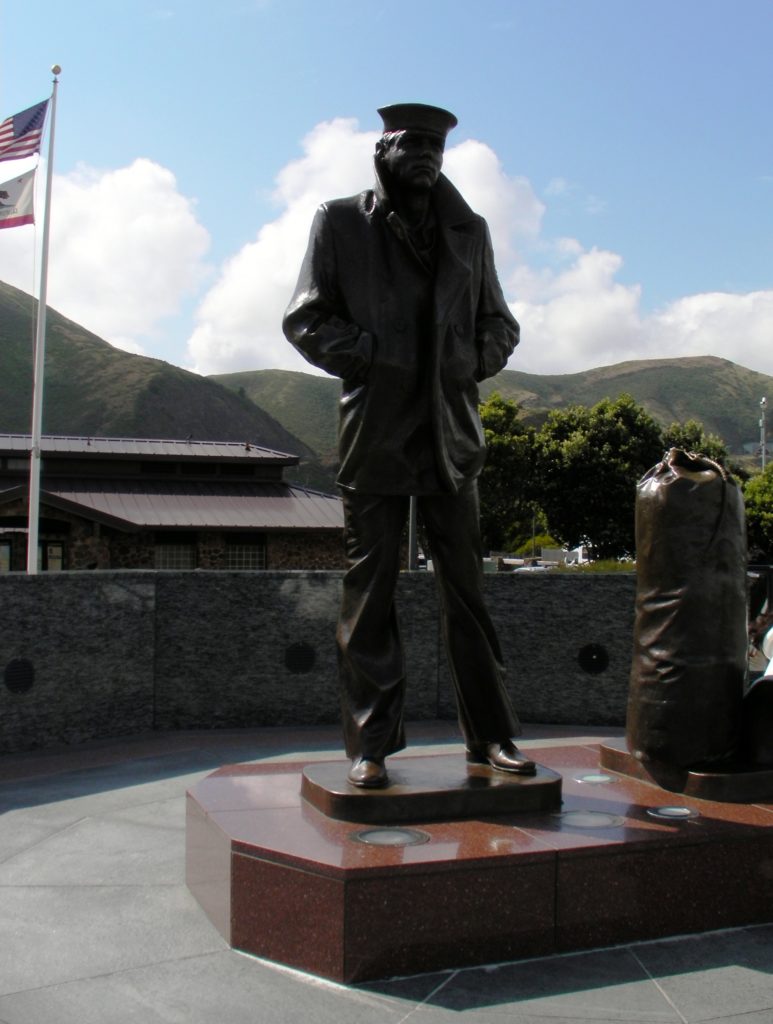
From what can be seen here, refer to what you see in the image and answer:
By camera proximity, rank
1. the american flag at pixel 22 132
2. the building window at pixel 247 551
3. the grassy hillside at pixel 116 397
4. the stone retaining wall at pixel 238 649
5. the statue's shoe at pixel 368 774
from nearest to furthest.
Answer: the statue's shoe at pixel 368 774, the stone retaining wall at pixel 238 649, the american flag at pixel 22 132, the building window at pixel 247 551, the grassy hillside at pixel 116 397

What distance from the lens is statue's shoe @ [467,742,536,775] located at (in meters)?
4.37

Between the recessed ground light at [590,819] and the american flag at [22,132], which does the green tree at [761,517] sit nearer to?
the american flag at [22,132]

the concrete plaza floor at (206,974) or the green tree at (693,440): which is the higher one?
the green tree at (693,440)

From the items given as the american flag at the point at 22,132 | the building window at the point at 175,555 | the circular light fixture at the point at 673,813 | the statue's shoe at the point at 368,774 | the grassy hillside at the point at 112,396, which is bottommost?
the circular light fixture at the point at 673,813

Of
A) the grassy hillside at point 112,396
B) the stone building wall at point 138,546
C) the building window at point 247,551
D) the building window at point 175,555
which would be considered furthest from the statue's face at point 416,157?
the grassy hillside at point 112,396

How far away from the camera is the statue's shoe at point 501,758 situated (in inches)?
172

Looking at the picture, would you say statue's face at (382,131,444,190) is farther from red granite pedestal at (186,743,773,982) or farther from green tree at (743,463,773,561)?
green tree at (743,463,773,561)

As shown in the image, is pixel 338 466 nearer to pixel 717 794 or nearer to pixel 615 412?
pixel 717 794

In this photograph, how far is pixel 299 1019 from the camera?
311 cm

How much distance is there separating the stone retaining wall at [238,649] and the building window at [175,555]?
63.0 ft

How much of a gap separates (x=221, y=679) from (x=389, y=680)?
13.7ft

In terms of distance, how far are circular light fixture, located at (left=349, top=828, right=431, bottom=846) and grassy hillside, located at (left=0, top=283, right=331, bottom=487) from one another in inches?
4210

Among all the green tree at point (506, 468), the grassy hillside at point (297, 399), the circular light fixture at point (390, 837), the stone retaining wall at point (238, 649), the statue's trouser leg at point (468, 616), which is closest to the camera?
the circular light fixture at point (390, 837)

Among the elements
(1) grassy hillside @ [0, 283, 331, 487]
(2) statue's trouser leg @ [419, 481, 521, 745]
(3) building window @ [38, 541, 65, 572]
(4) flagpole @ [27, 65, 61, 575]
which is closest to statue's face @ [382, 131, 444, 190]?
(2) statue's trouser leg @ [419, 481, 521, 745]
